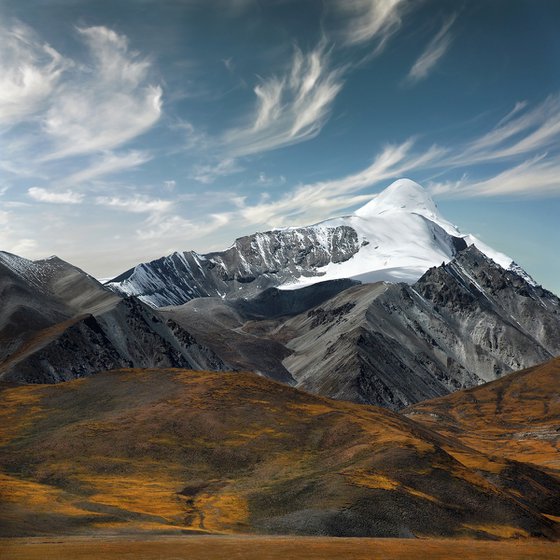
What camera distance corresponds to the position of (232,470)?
83.6 meters

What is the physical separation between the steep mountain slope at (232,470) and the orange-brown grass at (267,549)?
712 centimetres

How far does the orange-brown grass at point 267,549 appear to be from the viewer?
40062mm

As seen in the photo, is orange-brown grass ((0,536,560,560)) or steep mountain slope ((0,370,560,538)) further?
steep mountain slope ((0,370,560,538))

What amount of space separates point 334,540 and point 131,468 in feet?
127

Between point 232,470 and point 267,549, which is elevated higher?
point 232,470

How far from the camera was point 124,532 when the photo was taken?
51312 mm

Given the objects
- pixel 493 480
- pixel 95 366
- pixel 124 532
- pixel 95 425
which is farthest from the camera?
pixel 95 366

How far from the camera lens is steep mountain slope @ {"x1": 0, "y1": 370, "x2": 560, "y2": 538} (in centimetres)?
6150

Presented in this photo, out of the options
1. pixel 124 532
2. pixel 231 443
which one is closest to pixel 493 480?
pixel 231 443

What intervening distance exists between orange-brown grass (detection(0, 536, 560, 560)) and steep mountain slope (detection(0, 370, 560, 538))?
7124mm

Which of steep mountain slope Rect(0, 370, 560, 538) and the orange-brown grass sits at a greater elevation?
steep mountain slope Rect(0, 370, 560, 538)

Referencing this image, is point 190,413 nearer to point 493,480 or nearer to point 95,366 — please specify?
point 493,480

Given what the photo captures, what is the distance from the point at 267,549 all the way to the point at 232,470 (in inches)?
1540

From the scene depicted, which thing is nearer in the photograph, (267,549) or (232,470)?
(267,549)
